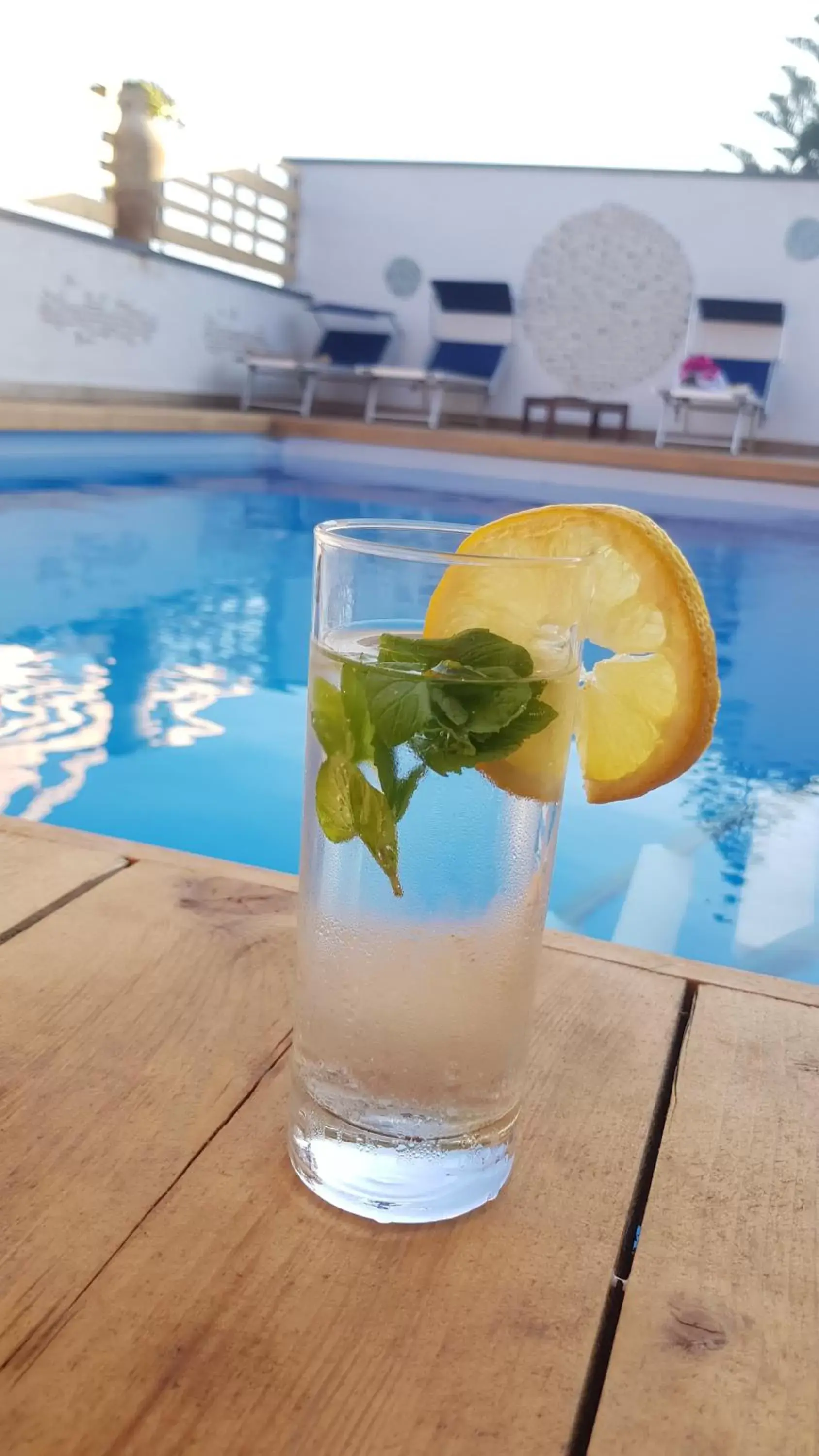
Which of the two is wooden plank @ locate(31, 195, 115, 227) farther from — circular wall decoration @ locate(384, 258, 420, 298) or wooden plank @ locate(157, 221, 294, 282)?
circular wall decoration @ locate(384, 258, 420, 298)

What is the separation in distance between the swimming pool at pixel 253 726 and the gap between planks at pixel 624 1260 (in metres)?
0.96

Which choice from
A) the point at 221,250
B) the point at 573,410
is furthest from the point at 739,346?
the point at 221,250

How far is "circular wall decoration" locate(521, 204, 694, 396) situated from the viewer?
8.67 metres

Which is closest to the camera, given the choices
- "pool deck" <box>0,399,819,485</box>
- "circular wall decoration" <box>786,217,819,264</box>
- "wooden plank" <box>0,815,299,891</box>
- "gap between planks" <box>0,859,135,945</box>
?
"gap between planks" <box>0,859,135,945</box>

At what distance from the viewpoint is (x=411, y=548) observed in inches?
15.5

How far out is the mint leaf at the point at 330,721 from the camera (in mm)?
384

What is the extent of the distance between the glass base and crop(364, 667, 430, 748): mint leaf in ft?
0.45

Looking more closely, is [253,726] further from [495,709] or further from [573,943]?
[495,709]

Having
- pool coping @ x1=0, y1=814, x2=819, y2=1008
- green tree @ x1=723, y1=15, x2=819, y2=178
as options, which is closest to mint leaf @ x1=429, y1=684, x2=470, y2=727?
pool coping @ x1=0, y1=814, x2=819, y2=1008

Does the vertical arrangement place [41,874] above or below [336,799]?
below

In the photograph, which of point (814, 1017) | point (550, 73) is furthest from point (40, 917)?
point (550, 73)

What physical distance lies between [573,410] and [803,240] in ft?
6.50

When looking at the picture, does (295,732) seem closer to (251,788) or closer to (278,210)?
(251,788)

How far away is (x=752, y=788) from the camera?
2035 millimetres
